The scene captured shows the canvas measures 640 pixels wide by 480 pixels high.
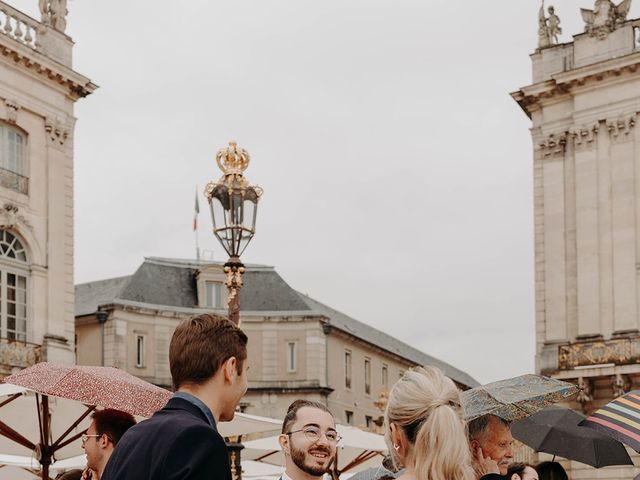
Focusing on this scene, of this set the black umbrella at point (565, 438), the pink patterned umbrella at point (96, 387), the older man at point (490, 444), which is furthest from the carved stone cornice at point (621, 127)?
the older man at point (490, 444)

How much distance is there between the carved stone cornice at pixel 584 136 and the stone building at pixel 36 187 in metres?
12.8

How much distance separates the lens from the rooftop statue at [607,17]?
105ft

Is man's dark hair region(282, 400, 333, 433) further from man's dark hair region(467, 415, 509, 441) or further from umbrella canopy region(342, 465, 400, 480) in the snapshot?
man's dark hair region(467, 415, 509, 441)

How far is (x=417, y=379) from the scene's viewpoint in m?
4.27

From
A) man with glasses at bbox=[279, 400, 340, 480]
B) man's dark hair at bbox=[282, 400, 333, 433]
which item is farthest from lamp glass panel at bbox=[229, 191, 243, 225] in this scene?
man with glasses at bbox=[279, 400, 340, 480]

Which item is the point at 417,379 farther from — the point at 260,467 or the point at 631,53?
the point at 631,53

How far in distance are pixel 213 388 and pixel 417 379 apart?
0.78 metres

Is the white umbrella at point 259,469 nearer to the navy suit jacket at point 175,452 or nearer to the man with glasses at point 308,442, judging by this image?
the man with glasses at point 308,442

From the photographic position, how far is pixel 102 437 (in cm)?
602

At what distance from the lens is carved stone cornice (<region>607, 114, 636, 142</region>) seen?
31500 millimetres

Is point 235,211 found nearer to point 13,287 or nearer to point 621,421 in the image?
point 621,421

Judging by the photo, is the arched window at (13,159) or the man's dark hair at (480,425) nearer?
the man's dark hair at (480,425)

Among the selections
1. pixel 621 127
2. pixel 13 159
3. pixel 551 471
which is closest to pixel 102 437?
pixel 551 471

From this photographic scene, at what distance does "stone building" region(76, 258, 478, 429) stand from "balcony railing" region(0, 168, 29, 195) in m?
20.2
